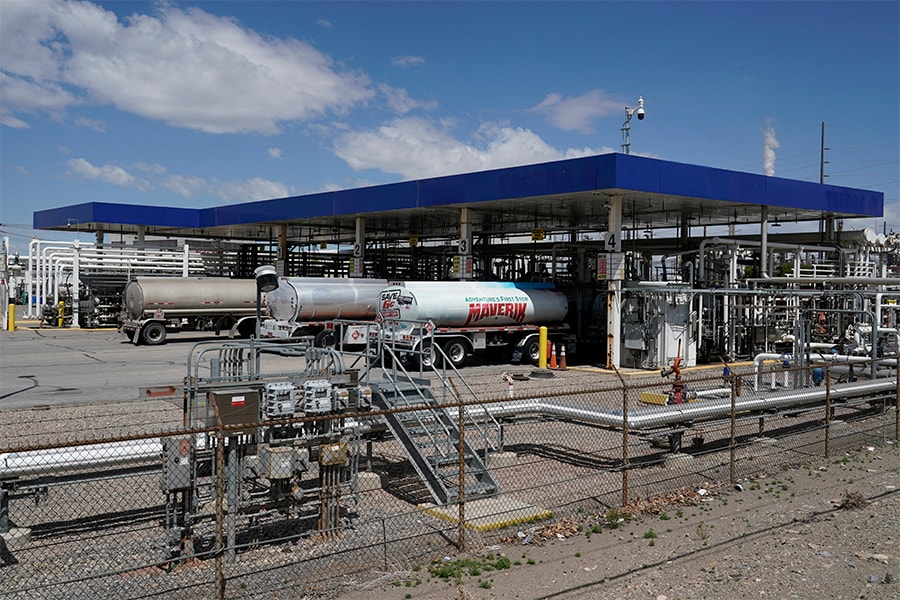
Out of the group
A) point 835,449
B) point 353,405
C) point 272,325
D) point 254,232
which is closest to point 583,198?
point 272,325

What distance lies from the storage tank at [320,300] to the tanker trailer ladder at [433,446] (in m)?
13.6

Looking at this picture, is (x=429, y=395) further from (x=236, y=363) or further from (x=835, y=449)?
(x=835, y=449)

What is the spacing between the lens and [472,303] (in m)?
23.6

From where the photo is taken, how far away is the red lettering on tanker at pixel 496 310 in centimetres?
2369

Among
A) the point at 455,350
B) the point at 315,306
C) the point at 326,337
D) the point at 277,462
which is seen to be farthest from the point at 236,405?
the point at 326,337

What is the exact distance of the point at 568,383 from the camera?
65.0 feet

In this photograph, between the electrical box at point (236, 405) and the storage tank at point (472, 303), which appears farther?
the storage tank at point (472, 303)

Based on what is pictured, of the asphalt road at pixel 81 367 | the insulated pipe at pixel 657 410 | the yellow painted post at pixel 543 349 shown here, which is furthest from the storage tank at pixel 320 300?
the insulated pipe at pixel 657 410

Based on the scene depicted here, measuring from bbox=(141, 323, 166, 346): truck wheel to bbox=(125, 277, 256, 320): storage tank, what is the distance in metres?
0.50

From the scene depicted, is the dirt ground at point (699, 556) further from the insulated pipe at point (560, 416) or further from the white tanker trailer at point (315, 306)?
the white tanker trailer at point (315, 306)

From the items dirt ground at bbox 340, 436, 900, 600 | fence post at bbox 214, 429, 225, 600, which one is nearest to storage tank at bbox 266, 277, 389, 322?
dirt ground at bbox 340, 436, 900, 600

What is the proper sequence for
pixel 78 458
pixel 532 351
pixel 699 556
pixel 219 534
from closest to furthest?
pixel 219 534
pixel 699 556
pixel 78 458
pixel 532 351

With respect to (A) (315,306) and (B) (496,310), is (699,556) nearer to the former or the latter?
(B) (496,310)

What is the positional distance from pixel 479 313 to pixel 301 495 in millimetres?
16251
